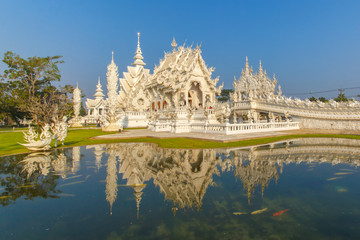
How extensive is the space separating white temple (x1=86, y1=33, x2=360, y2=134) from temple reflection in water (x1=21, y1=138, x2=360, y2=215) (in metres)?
6.31

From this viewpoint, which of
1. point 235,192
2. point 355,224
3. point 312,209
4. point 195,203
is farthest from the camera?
point 235,192

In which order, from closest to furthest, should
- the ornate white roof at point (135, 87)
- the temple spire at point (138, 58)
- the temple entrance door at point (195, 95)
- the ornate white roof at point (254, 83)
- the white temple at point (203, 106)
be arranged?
the white temple at point (203, 106) → the temple entrance door at point (195, 95) → the ornate white roof at point (135, 87) → the ornate white roof at point (254, 83) → the temple spire at point (138, 58)

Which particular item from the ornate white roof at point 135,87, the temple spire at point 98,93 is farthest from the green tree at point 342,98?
the temple spire at point 98,93

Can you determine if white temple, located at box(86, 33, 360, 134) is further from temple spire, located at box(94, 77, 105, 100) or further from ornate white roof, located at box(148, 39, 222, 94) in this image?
temple spire, located at box(94, 77, 105, 100)

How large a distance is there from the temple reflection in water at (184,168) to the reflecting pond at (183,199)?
0.03 m

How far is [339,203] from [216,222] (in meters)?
2.51

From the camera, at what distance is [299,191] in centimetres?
452

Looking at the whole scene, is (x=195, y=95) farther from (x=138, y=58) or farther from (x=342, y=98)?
(x=342, y=98)

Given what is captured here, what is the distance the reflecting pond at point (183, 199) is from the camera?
3.10m

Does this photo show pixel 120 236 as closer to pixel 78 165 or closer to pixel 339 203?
pixel 339 203

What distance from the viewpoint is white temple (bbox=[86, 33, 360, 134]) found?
57.8 ft

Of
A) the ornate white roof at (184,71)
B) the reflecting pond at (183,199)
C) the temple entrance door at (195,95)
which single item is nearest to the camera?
the reflecting pond at (183,199)

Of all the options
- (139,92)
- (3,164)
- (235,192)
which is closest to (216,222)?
(235,192)

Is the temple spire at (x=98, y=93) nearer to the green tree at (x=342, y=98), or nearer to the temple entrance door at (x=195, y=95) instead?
the temple entrance door at (x=195, y=95)
